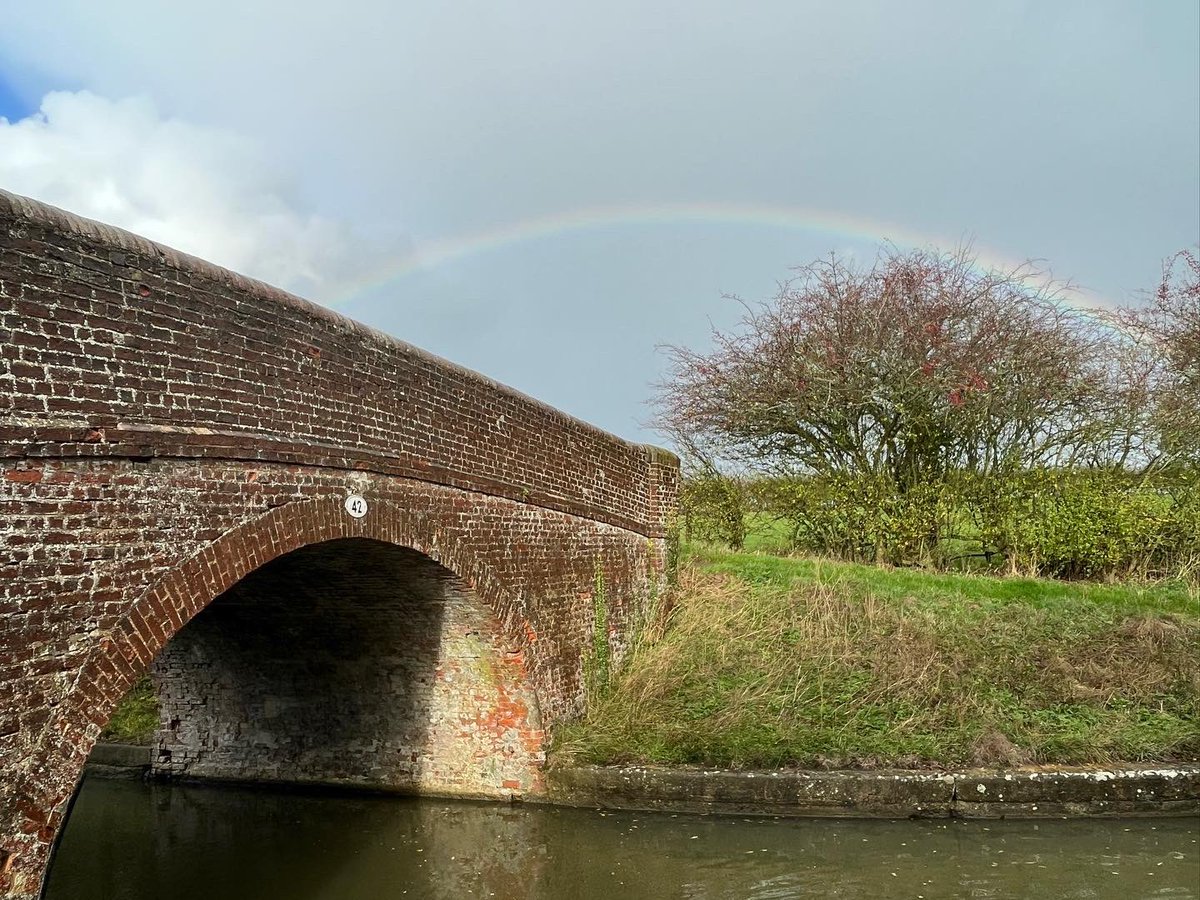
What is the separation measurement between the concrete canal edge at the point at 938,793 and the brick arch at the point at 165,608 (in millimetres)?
3588

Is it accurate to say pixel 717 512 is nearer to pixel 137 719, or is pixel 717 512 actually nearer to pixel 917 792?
pixel 917 792

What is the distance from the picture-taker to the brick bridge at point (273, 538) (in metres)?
3.58

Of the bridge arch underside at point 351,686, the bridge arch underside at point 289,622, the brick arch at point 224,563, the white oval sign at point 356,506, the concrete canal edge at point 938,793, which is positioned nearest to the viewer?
the bridge arch underside at point 289,622

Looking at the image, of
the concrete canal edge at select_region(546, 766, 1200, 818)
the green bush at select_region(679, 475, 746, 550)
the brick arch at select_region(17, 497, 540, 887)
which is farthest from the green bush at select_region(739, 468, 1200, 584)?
the brick arch at select_region(17, 497, 540, 887)

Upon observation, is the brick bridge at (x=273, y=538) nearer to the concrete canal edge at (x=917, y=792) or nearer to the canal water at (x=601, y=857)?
the canal water at (x=601, y=857)

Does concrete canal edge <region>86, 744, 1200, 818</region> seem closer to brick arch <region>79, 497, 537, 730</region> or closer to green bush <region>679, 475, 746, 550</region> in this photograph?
brick arch <region>79, 497, 537, 730</region>

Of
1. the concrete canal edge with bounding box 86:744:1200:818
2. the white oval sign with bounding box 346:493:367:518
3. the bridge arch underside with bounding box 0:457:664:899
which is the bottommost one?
the concrete canal edge with bounding box 86:744:1200:818

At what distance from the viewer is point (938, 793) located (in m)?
7.22

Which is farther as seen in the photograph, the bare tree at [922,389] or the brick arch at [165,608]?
the bare tree at [922,389]

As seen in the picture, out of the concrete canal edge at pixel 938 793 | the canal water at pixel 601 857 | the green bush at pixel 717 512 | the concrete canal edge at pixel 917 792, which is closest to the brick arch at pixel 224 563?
the canal water at pixel 601 857

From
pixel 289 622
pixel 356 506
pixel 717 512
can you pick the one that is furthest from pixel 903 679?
pixel 289 622

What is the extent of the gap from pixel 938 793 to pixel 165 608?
6193mm

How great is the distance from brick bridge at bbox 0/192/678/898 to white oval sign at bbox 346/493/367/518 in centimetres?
6

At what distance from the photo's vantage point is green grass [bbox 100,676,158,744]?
10320 millimetres
